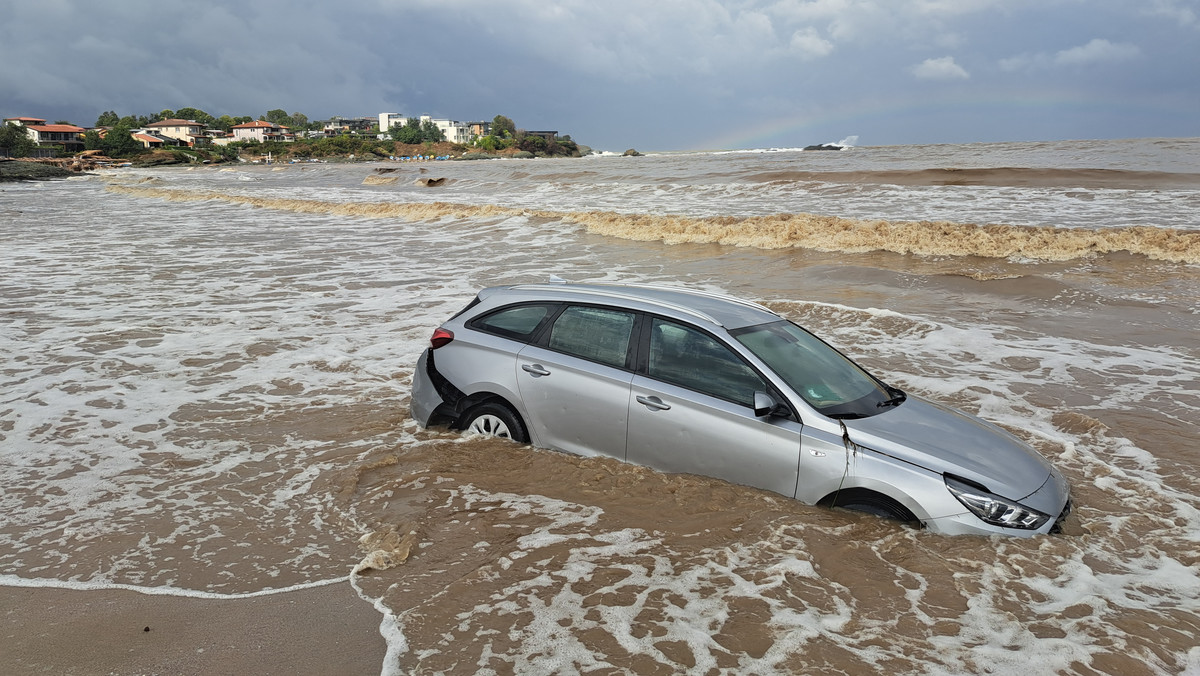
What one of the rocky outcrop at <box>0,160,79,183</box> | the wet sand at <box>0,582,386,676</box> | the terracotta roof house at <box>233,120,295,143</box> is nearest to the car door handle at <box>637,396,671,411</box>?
the wet sand at <box>0,582,386,676</box>

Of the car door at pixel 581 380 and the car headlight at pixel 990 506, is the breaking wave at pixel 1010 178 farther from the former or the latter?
the car door at pixel 581 380

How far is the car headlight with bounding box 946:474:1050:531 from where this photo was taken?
4.36 m

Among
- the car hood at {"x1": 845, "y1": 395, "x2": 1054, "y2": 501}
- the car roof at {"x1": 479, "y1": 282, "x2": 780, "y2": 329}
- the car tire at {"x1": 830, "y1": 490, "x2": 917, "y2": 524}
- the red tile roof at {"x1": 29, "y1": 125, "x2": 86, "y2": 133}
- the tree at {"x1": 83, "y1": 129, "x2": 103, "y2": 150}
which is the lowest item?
the car tire at {"x1": 830, "y1": 490, "x2": 917, "y2": 524}

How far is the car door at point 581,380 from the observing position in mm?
5344

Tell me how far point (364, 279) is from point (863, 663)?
43.7 ft

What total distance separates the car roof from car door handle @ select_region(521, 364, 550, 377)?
1.91 ft

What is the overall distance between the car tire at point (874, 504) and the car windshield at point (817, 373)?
0.48m

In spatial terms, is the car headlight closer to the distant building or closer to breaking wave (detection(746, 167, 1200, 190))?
breaking wave (detection(746, 167, 1200, 190))

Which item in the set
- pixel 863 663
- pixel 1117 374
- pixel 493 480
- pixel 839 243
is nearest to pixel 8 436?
pixel 493 480

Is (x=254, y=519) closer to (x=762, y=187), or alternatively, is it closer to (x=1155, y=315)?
(x=1155, y=315)

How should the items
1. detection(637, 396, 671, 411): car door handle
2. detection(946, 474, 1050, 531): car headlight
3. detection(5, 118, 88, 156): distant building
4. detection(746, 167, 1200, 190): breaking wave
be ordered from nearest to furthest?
detection(946, 474, 1050, 531): car headlight, detection(637, 396, 671, 411): car door handle, detection(746, 167, 1200, 190): breaking wave, detection(5, 118, 88, 156): distant building

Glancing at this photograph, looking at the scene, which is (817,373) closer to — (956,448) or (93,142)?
(956,448)

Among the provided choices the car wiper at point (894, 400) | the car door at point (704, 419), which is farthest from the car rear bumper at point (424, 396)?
the car wiper at point (894, 400)

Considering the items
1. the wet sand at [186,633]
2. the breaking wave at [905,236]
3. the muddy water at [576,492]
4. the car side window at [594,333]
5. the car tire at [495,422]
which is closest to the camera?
the wet sand at [186,633]
